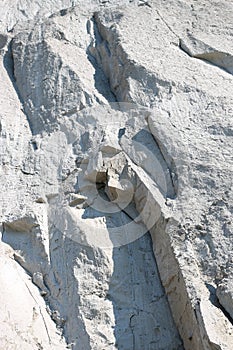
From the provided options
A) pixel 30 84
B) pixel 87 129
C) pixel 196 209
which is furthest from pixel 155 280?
pixel 30 84

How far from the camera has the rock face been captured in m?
5.28

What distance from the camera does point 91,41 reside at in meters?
7.32

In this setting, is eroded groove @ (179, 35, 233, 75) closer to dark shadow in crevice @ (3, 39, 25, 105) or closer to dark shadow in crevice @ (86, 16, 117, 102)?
dark shadow in crevice @ (86, 16, 117, 102)

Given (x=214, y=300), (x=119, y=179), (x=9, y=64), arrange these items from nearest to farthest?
(x=214, y=300) → (x=119, y=179) → (x=9, y=64)

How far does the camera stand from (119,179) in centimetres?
594

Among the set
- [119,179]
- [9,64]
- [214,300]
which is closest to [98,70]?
[9,64]

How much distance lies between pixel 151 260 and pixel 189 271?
0.56 meters

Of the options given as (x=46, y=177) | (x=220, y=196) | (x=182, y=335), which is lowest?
(x=182, y=335)

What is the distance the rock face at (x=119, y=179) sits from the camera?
5277 mm

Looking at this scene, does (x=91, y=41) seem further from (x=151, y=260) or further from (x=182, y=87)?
(x=151, y=260)

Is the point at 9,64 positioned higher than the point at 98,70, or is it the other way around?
the point at 98,70

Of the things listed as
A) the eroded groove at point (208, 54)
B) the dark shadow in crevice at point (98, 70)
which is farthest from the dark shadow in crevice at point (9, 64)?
the eroded groove at point (208, 54)

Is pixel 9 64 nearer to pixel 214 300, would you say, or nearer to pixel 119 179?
pixel 119 179

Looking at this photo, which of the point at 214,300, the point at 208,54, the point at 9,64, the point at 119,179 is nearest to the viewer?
the point at 214,300
